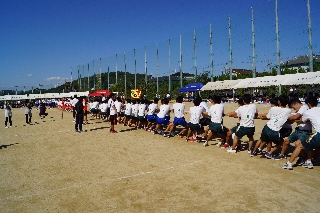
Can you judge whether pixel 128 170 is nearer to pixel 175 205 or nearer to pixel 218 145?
pixel 175 205

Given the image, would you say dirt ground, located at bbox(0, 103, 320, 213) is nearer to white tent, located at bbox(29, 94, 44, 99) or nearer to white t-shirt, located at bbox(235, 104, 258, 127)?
white t-shirt, located at bbox(235, 104, 258, 127)

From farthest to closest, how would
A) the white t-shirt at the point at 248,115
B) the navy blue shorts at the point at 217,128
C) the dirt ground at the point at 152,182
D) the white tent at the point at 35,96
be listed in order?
the white tent at the point at 35,96, the navy blue shorts at the point at 217,128, the white t-shirt at the point at 248,115, the dirt ground at the point at 152,182

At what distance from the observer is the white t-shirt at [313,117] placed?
582 centimetres

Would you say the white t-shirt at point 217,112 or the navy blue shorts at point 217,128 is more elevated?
the white t-shirt at point 217,112

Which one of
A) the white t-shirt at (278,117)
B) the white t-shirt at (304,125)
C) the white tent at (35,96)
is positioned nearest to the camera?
the white t-shirt at (304,125)


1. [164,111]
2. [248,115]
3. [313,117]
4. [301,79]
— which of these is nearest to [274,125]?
[248,115]

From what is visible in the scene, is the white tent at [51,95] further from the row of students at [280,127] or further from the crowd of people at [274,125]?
the row of students at [280,127]

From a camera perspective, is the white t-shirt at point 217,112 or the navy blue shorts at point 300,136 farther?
the white t-shirt at point 217,112

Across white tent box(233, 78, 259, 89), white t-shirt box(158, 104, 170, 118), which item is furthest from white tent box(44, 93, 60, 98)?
white t-shirt box(158, 104, 170, 118)

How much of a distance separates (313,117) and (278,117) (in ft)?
3.05

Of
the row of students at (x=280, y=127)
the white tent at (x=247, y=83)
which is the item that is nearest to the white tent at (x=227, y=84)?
the white tent at (x=247, y=83)

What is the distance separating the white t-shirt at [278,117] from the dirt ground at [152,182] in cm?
96

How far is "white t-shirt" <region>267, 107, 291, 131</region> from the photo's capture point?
6.64m

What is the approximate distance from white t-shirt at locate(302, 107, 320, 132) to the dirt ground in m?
1.08
